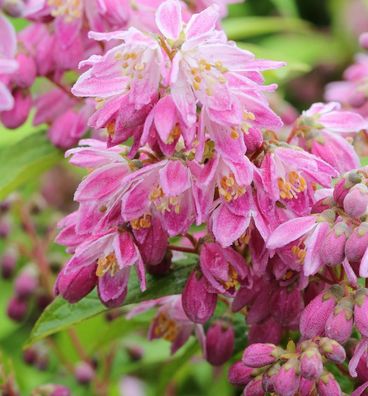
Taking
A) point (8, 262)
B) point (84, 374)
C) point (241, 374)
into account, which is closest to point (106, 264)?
point (241, 374)

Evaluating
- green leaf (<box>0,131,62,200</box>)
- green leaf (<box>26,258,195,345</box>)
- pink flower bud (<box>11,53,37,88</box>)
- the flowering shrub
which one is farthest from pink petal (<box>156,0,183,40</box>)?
green leaf (<box>0,131,62,200</box>)

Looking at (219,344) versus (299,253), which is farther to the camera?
(219,344)

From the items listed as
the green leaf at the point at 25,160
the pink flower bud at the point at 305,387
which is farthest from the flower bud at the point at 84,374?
the pink flower bud at the point at 305,387

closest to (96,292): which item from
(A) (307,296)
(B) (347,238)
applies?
(A) (307,296)

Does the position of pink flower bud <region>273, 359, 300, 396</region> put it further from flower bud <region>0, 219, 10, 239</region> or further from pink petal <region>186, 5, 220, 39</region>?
flower bud <region>0, 219, 10, 239</region>

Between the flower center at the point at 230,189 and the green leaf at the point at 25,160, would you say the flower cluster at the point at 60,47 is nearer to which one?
the green leaf at the point at 25,160

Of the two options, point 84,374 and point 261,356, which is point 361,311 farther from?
point 84,374
